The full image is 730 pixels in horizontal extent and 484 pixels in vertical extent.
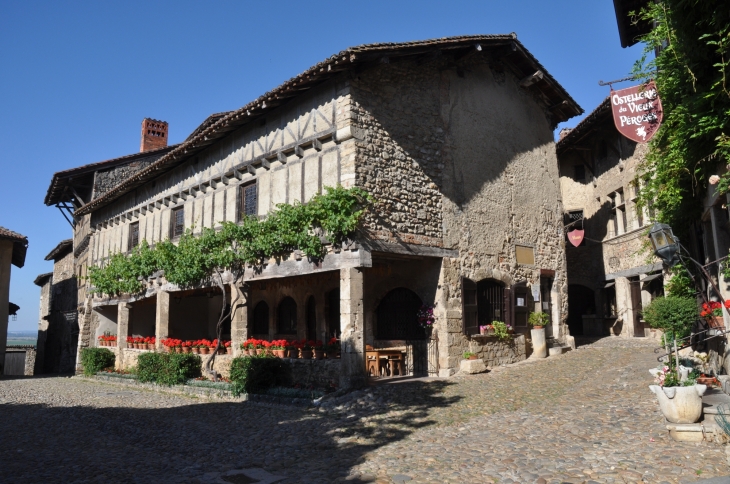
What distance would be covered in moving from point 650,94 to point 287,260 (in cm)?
754

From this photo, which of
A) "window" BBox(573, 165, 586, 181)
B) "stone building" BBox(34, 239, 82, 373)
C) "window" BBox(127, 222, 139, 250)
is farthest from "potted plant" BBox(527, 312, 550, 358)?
"stone building" BBox(34, 239, 82, 373)

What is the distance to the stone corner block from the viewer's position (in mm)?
12133

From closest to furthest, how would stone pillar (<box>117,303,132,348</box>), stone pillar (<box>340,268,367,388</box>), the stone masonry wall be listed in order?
stone pillar (<box>340,268,367,388</box>) → the stone masonry wall → stone pillar (<box>117,303,132,348</box>)

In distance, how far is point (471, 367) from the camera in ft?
39.8

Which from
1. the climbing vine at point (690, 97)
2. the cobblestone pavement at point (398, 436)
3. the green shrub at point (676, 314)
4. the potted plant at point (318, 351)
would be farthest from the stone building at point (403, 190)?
the climbing vine at point (690, 97)

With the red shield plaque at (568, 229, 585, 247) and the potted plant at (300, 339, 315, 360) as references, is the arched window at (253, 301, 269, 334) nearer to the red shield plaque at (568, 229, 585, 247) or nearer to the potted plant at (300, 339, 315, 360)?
the potted plant at (300, 339, 315, 360)

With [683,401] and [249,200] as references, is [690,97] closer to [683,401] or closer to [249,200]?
[683,401]

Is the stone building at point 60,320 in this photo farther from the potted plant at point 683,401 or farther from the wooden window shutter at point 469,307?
the potted plant at point 683,401

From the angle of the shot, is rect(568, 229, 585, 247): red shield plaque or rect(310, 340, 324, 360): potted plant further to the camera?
rect(568, 229, 585, 247): red shield plaque

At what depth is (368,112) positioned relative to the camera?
1141cm

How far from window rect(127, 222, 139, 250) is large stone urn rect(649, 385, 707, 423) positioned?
16.5m

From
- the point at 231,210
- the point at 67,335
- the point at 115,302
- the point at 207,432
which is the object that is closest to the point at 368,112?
the point at 231,210

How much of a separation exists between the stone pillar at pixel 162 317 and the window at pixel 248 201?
4246mm

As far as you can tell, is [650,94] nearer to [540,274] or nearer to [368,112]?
[368,112]
